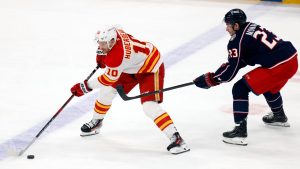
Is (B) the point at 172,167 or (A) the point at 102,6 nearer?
(B) the point at 172,167

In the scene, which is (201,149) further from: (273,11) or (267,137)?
(273,11)

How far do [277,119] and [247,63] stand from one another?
25.7 inches

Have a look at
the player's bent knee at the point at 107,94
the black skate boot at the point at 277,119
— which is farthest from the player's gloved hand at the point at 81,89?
the black skate boot at the point at 277,119

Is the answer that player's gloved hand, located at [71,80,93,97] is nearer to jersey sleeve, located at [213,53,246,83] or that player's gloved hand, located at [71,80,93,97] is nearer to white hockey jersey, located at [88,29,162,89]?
white hockey jersey, located at [88,29,162,89]

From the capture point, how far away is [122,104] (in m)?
5.85

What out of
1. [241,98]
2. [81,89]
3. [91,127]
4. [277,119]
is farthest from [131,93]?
[241,98]

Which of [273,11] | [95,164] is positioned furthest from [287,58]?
[273,11]

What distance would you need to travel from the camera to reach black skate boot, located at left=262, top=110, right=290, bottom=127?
5.25 metres

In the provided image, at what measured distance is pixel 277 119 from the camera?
5258 mm

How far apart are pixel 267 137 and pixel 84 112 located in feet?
4.84

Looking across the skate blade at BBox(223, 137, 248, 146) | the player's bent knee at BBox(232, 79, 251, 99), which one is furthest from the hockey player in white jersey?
the player's bent knee at BBox(232, 79, 251, 99)

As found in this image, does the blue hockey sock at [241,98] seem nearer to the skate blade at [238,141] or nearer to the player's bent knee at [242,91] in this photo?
the player's bent knee at [242,91]

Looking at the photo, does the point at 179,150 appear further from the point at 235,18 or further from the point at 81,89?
the point at 235,18

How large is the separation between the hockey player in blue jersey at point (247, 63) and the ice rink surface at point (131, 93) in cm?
27
